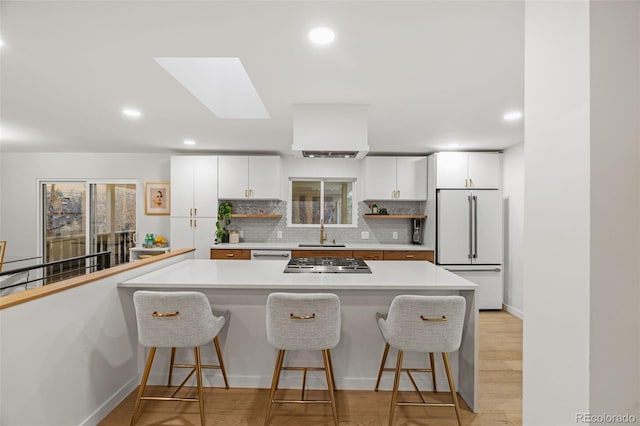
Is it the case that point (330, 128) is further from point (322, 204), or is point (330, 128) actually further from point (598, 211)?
point (322, 204)

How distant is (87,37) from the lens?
181cm

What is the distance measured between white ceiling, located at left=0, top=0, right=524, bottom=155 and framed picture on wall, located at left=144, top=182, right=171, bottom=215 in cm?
162

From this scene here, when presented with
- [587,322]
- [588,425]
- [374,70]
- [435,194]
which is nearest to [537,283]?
[587,322]

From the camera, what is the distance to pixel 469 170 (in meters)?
4.69

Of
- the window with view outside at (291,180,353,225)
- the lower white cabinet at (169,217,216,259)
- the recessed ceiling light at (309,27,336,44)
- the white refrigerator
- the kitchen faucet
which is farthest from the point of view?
the window with view outside at (291,180,353,225)

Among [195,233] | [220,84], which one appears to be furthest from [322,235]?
[220,84]

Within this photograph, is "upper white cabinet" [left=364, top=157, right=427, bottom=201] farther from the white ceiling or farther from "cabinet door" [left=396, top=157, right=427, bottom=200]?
the white ceiling

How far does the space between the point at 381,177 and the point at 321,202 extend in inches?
42.1

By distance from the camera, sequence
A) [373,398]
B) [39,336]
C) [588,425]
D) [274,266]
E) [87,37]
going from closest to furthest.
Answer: [588,425], [39,336], [87,37], [373,398], [274,266]

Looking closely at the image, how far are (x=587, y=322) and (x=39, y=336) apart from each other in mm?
2311

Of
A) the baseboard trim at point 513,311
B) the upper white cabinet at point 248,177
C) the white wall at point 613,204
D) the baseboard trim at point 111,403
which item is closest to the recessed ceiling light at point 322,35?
the white wall at point 613,204

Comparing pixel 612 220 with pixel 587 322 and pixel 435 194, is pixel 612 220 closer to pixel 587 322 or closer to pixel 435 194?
pixel 587 322

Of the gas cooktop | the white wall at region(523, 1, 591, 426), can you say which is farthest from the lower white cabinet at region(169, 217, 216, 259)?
the white wall at region(523, 1, 591, 426)

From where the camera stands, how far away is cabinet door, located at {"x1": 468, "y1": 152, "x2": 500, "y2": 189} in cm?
466
